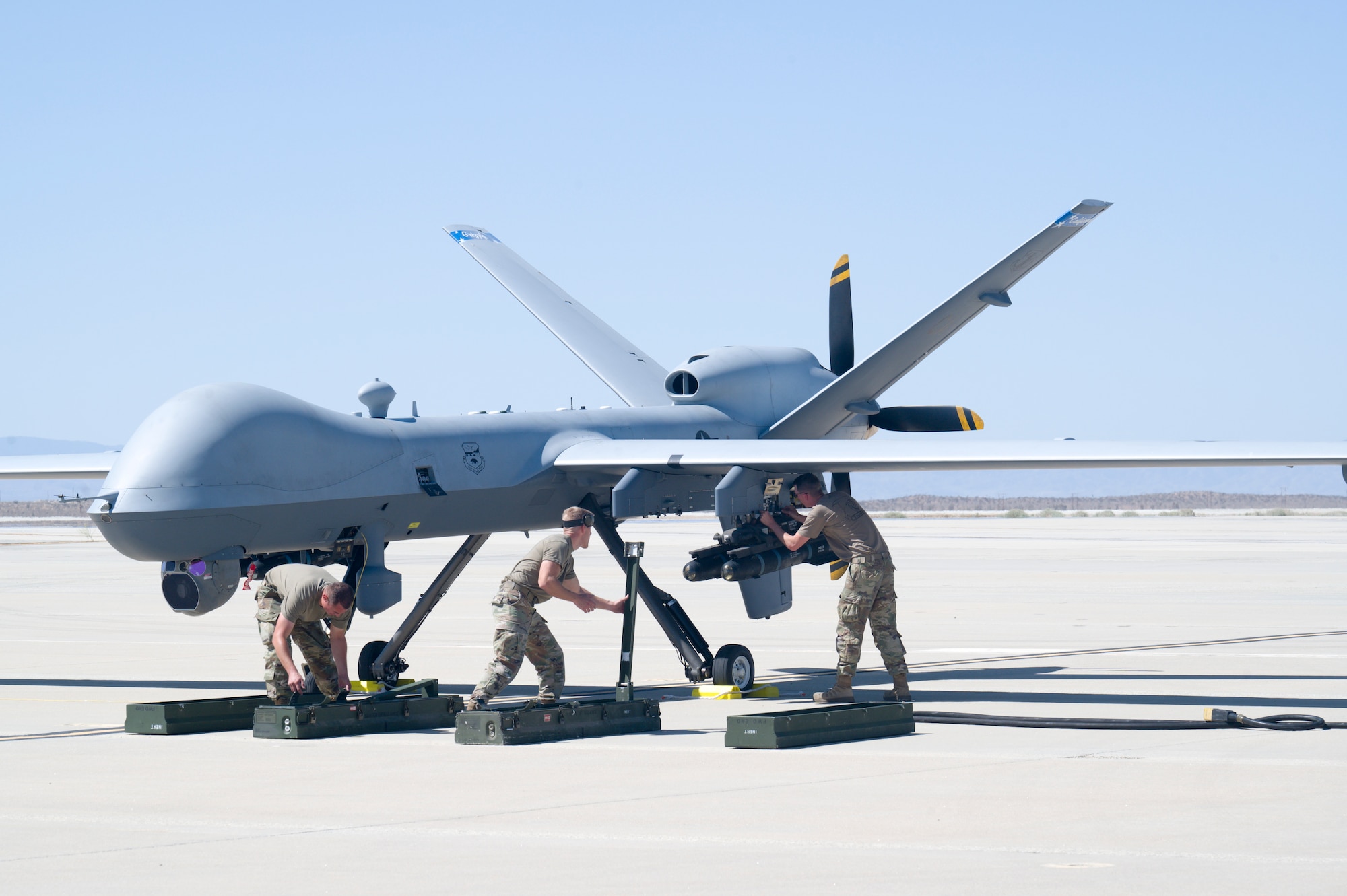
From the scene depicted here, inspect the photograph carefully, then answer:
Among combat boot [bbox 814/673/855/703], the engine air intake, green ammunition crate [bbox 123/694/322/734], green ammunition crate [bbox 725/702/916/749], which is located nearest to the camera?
green ammunition crate [bbox 725/702/916/749]

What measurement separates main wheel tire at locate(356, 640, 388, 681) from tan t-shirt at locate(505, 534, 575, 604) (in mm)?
5046

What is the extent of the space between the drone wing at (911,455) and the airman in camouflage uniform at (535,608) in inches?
124

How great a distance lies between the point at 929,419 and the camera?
1933 cm

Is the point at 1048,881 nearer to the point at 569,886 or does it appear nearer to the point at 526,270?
the point at 569,886

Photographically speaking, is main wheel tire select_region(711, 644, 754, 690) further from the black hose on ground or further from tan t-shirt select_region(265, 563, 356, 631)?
tan t-shirt select_region(265, 563, 356, 631)

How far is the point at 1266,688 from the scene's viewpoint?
15367 millimetres

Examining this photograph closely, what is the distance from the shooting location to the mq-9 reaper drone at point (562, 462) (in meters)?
13.8

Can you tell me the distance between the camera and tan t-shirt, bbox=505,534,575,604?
12727 mm

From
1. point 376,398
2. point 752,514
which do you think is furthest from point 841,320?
point 376,398

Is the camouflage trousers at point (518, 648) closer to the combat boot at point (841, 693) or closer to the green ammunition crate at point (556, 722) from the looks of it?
the green ammunition crate at point (556, 722)

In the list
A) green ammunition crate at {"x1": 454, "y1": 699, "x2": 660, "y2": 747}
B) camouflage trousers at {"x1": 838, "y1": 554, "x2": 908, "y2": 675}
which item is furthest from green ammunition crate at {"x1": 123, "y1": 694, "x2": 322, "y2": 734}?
camouflage trousers at {"x1": 838, "y1": 554, "x2": 908, "y2": 675}

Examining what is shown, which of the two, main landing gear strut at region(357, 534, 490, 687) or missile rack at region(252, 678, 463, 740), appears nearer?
missile rack at region(252, 678, 463, 740)

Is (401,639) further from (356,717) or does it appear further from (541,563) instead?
(541,563)

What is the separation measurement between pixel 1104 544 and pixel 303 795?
163ft
